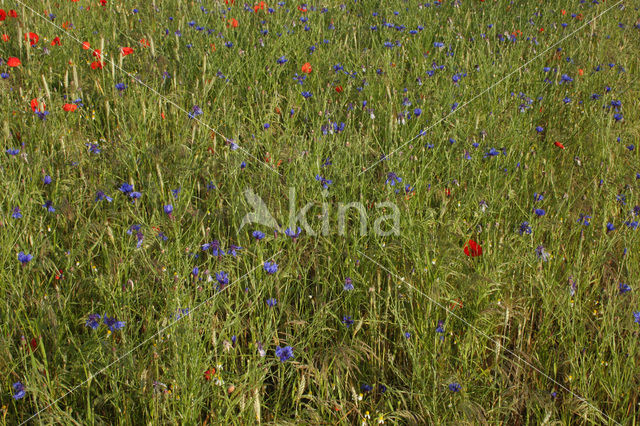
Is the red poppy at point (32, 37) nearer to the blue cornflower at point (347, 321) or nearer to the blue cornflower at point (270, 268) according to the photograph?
the blue cornflower at point (270, 268)

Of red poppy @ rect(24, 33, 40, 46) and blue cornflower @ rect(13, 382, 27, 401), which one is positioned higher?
red poppy @ rect(24, 33, 40, 46)

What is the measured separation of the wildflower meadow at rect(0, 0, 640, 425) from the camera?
4.86 feet

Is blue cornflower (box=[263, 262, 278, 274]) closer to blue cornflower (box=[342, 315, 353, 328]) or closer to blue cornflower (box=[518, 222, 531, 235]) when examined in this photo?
blue cornflower (box=[342, 315, 353, 328])

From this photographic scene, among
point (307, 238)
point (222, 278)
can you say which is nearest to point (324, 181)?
point (307, 238)

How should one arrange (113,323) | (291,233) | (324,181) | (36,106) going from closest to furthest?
1. (113,323)
2. (291,233)
3. (324,181)
4. (36,106)

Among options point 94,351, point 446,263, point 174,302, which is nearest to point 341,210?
point 446,263

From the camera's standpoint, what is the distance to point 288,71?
318 cm

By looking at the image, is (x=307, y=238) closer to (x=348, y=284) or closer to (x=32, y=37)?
(x=348, y=284)

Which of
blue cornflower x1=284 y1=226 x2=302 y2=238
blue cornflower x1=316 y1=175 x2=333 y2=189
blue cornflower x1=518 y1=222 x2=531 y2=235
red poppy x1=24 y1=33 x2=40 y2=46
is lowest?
blue cornflower x1=518 y1=222 x2=531 y2=235

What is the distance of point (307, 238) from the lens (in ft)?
6.24

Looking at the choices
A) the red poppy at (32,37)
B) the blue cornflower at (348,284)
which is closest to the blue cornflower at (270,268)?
the blue cornflower at (348,284)

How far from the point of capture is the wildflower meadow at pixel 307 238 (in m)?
1.48

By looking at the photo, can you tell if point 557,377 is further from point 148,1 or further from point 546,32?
point 148,1

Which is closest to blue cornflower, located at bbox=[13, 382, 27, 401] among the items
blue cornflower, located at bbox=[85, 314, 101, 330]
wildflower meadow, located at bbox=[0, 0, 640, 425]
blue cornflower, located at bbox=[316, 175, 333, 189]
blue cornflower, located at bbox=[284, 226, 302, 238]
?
wildflower meadow, located at bbox=[0, 0, 640, 425]
